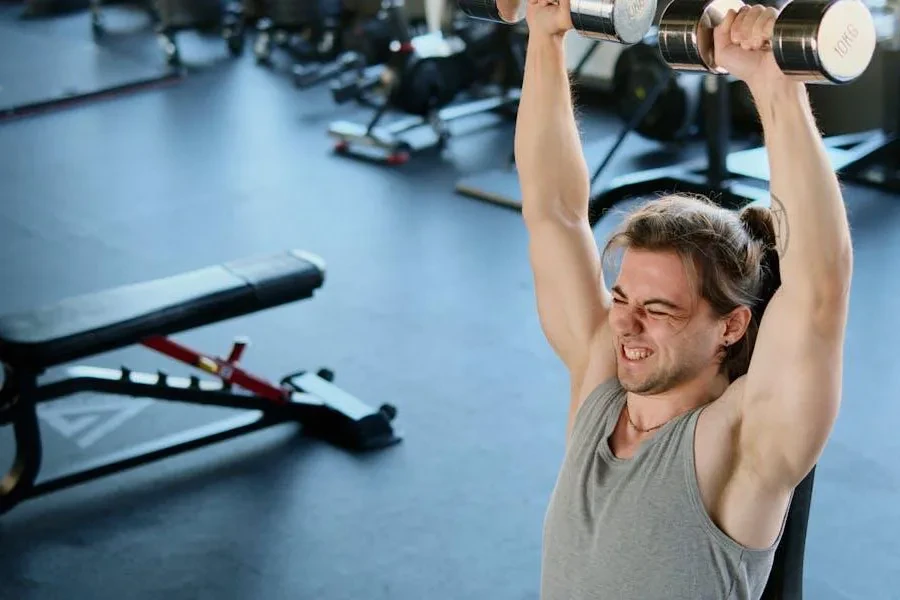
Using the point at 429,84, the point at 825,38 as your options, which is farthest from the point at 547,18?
the point at 429,84

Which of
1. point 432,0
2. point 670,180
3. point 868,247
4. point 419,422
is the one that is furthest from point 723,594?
point 432,0

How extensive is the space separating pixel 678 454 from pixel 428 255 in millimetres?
2972

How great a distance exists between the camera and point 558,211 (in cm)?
173

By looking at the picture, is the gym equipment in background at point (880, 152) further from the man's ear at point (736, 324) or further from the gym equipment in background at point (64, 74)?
the gym equipment in background at point (64, 74)

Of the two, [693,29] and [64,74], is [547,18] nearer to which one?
[693,29]

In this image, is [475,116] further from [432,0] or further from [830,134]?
[830,134]

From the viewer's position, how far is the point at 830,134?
5.16 m

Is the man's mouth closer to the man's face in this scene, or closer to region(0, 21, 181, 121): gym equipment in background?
the man's face

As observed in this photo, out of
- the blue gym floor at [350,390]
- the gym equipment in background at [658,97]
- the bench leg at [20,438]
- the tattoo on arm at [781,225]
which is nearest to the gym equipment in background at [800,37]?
the tattoo on arm at [781,225]

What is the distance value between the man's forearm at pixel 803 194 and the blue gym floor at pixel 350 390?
1.42 m

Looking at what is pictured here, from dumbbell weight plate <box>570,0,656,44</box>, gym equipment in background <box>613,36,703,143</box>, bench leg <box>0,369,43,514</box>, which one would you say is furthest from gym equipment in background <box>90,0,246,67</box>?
dumbbell weight plate <box>570,0,656,44</box>

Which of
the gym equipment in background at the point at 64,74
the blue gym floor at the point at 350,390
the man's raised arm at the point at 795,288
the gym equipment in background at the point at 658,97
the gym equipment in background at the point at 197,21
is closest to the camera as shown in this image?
the man's raised arm at the point at 795,288

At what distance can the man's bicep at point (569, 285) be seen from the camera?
171 centimetres

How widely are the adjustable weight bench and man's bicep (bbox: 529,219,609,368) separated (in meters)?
1.45
